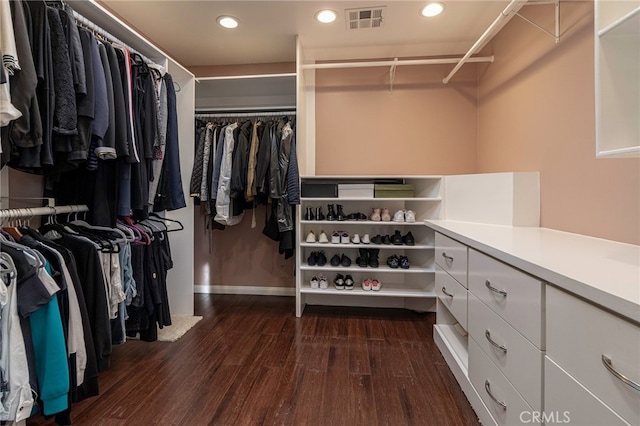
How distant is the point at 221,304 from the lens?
8.75ft

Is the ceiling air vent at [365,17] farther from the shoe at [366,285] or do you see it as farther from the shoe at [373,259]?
the shoe at [366,285]

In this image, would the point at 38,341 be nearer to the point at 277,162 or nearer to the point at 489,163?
the point at 277,162

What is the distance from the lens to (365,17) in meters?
2.09

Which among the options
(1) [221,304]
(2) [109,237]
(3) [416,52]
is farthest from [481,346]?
(3) [416,52]

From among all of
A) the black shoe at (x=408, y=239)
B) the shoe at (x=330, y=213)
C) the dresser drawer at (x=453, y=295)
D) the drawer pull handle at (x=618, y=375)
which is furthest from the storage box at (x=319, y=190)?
the drawer pull handle at (x=618, y=375)

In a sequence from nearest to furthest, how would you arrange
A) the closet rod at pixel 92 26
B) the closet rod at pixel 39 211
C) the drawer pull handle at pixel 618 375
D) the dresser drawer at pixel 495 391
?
the drawer pull handle at pixel 618 375 < the dresser drawer at pixel 495 391 < the closet rod at pixel 39 211 < the closet rod at pixel 92 26

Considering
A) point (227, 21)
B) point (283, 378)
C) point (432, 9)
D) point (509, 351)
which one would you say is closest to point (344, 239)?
point (283, 378)

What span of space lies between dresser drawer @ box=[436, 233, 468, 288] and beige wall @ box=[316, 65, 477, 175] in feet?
3.66

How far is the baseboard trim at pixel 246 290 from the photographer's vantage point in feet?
9.55

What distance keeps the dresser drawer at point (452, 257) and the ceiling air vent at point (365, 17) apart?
66.7 inches

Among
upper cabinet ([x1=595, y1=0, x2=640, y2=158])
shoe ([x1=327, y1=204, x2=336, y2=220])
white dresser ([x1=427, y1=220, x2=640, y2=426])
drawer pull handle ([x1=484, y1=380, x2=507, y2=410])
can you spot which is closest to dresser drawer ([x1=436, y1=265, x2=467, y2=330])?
white dresser ([x1=427, y1=220, x2=640, y2=426])

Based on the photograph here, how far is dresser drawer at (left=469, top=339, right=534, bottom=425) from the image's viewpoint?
96 centimetres

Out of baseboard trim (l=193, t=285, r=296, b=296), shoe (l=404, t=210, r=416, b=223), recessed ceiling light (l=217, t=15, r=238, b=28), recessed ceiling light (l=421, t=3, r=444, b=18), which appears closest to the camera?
recessed ceiling light (l=421, t=3, r=444, b=18)

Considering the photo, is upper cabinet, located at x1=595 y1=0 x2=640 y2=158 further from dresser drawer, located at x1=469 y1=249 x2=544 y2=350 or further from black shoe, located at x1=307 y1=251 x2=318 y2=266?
black shoe, located at x1=307 y1=251 x2=318 y2=266
